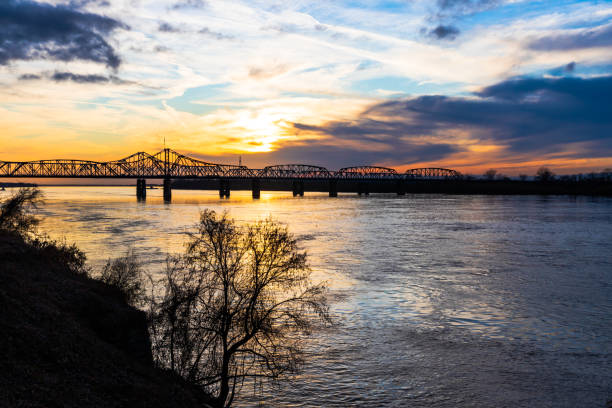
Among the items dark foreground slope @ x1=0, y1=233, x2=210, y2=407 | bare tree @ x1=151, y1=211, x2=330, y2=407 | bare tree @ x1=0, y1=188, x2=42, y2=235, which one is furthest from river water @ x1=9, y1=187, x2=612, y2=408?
bare tree @ x1=0, y1=188, x2=42, y2=235

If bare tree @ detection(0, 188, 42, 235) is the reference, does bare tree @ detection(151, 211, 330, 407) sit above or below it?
below

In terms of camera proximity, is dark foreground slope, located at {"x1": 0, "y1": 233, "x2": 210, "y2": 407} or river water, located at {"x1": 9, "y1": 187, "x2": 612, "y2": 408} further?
river water, located at {"x1": 9, "y1": 187, "x2": 612, "y2": 408}

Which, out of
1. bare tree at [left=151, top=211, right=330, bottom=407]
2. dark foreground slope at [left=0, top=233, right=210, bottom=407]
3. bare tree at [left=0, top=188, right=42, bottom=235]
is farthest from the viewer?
bare tree at [left=0, top=188, right=42, bottom=235]

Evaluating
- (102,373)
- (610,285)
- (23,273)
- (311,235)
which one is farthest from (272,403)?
(311,235)

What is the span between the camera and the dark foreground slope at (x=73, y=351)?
49.2 ft

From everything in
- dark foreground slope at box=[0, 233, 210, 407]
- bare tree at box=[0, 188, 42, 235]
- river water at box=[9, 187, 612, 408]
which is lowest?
river water at box=[9, 187, 612, 408]

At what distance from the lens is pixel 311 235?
73.1 m

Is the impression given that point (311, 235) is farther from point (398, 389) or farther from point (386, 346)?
point (398, 389)

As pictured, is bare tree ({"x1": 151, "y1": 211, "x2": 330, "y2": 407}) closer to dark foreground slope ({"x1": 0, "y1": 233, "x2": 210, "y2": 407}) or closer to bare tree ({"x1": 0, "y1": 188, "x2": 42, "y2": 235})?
dark foreground slope ({"x1": 0, "y1": 233, "x2": 210, "y2": 407})

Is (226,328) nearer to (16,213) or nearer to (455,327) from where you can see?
(455,327)

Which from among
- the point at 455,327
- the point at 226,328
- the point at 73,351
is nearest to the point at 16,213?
the point at 73,351

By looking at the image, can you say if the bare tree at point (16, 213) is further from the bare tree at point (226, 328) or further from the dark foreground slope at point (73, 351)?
the bare tree at point (226, 328)

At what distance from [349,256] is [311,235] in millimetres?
19710

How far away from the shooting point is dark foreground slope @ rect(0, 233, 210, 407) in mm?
14996
